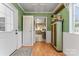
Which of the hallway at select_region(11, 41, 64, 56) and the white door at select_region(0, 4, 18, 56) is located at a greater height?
the white door at select_region(0, 4, 18, 56)

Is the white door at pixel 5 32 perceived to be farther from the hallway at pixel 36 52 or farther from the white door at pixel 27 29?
the white door at pixel 27 29

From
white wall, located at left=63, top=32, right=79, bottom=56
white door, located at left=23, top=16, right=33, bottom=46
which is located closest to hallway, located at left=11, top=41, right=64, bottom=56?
Answer: white wall, located at left=63, top=32, right=79, bottom=56

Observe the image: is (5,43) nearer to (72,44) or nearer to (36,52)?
(36,52)

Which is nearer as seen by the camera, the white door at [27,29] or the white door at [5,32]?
the white door at [5,32]

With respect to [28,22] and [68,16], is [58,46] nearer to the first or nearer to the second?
[68,16]

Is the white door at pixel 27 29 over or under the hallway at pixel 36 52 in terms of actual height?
over

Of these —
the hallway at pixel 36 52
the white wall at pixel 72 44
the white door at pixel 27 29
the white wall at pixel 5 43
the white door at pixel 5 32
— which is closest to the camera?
the white wall at pixel 72 44

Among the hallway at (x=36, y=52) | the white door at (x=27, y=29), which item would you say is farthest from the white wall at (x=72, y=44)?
the white door at (x=27, y=29)

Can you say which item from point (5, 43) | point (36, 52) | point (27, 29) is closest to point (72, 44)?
point (36, 52)

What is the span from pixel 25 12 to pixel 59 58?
26.0 feet

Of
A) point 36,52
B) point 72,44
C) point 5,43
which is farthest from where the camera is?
point 36,52

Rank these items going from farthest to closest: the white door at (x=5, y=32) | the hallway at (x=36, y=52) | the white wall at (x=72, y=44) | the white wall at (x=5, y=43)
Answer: the hallway at (x=36, y=52), the white door at (x=5, y=32), the white wall at (x=5, y=43), the white wall at (x=72, y=44)

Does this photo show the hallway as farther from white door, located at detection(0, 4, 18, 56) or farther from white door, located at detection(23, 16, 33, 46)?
white door, located at detection(23, 16, 33, 46)

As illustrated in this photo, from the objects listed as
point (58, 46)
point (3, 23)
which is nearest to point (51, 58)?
point (3, 23)
